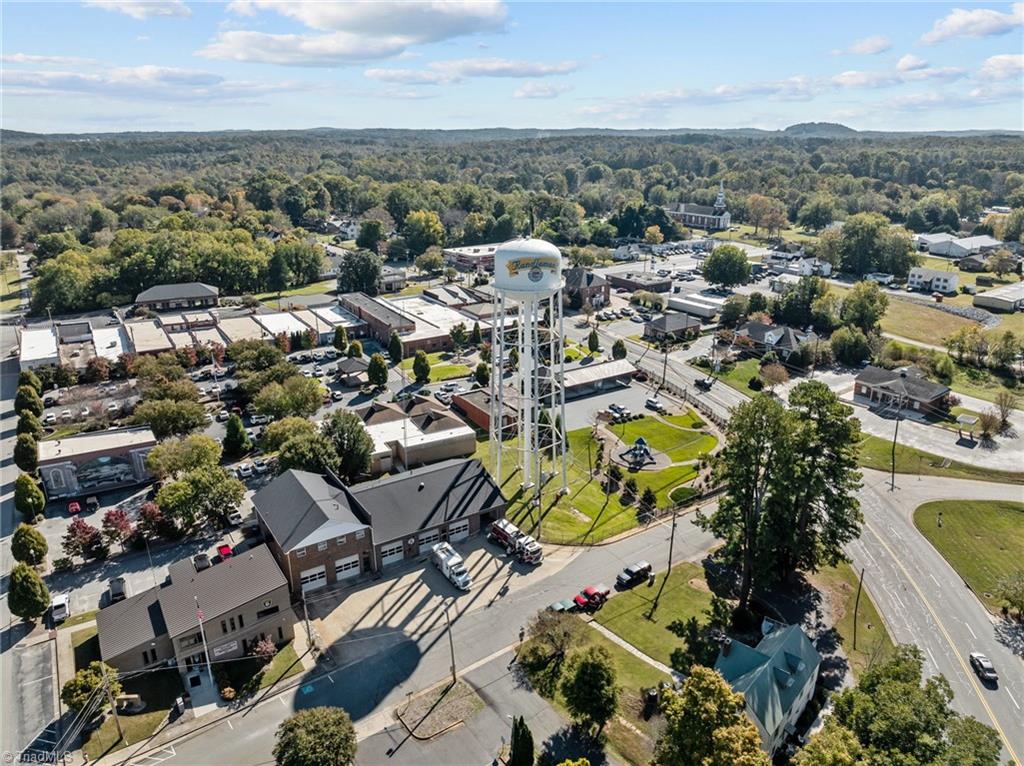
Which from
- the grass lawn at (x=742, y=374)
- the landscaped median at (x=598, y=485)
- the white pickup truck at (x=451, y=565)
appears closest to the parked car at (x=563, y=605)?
the white pickup truck at (x=451, y=565)

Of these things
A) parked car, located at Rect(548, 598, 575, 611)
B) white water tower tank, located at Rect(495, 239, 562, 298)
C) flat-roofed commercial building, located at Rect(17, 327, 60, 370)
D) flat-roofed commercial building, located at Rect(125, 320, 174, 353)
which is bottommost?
parked car, located at Rect(548, 598, 575, 611)

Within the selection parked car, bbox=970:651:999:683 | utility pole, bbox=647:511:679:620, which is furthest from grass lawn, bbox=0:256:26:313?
parked car, bbox=970:651:999:683

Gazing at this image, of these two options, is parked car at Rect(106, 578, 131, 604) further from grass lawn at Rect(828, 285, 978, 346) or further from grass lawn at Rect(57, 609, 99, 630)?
grass lawn at Rect(828, 285, 978, 346)

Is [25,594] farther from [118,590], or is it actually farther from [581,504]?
[581,504]

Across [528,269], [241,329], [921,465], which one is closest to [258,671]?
[528,269]

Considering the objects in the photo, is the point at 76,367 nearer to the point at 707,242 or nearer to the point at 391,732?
the point at 391,732

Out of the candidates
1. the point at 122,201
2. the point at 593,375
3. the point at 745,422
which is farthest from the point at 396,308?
the point at 122,201
